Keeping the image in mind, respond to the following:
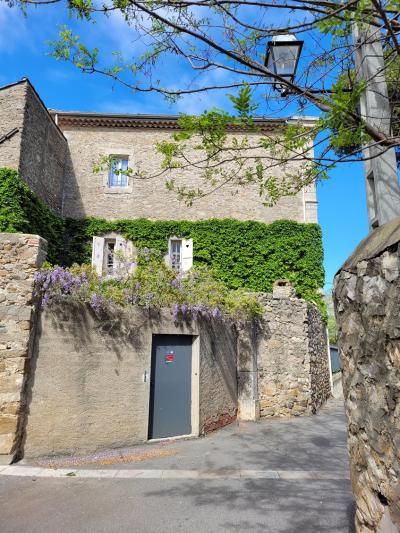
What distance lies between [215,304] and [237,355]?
202 centimetres

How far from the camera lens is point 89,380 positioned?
6875 millimetres

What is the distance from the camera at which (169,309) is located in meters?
8.07

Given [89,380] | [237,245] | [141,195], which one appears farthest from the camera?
[141,195]

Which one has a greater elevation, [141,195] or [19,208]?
[141,195]

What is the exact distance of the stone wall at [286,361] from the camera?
10.6m

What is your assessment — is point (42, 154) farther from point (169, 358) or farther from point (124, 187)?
point (169, 358)

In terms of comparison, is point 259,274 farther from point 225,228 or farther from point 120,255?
point 120,255

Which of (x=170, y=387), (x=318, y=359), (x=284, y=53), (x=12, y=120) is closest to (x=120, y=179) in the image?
(x=12, y=120)

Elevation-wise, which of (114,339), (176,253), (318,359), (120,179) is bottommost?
(318,359)

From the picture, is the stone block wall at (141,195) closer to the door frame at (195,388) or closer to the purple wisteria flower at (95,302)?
the door frame at (195,388)

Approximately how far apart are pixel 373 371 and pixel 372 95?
2.70 m

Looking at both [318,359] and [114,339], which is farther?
[318,359]

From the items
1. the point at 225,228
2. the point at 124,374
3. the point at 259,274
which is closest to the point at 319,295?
the point at 259,274

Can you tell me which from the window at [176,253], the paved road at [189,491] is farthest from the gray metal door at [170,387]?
the window at [176,253]
